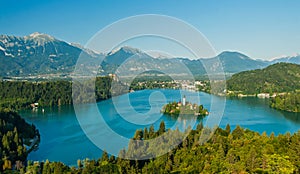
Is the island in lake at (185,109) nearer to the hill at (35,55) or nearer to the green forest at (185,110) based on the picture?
the green forest at (185,110)

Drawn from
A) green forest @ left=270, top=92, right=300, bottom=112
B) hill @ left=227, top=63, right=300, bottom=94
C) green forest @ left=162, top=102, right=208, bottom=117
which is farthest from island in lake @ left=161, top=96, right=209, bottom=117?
hill @ left=227, top=63, right=300, bottom=94

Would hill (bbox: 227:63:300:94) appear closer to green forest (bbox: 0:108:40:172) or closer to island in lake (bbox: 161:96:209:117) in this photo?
island in lake (bbox: 161:96:209:117)

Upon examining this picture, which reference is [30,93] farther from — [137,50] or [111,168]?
[137,50]

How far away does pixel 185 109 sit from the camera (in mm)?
12508

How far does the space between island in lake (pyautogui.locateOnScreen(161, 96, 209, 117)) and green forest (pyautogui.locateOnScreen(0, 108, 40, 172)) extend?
5.48 meters

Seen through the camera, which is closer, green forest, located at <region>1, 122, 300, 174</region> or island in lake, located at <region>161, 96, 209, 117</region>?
green forest, located at <region>1, 122, 300, 174</region>

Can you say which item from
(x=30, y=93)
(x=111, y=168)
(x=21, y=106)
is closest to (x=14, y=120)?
(x=111, y=168)

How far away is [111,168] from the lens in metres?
5.29

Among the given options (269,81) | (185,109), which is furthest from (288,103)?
(269,81)

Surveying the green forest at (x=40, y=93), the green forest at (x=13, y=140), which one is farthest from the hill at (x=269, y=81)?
the green forest at (x=13, y=140)

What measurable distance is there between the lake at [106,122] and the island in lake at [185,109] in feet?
1.37

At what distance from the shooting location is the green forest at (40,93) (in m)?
17.7

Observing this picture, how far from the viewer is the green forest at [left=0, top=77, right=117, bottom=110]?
17656mm

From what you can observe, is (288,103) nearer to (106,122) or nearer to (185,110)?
(185,110)
